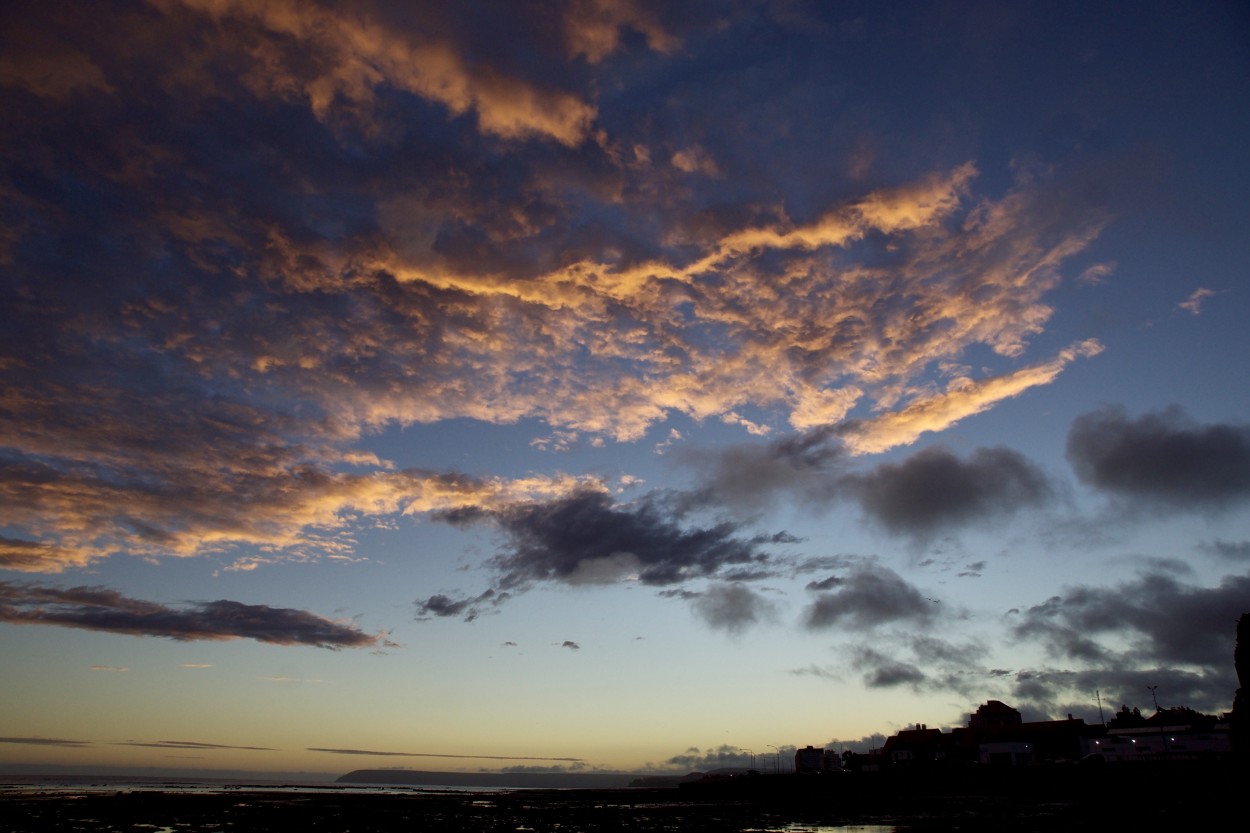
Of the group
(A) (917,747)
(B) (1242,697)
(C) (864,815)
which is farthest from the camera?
(A) (917,747)

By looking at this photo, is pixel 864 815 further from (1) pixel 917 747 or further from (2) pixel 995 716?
(2) pixel 995 716

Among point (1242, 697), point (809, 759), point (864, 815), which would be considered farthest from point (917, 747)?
point (1242, 697)

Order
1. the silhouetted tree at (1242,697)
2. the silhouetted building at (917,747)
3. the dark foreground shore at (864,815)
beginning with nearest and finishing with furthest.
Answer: the dark foreground shore at (864,815), the silhouetted tree at (1242,697), the silhouetted building at (917,747)

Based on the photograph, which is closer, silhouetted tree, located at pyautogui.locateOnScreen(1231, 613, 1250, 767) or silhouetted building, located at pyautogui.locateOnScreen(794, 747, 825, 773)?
silhouetted tree, located at pyautogui.locateOnScreen(1231, 613, 1250, 767)

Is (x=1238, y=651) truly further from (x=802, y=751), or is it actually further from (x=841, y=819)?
(x=802, y=751)

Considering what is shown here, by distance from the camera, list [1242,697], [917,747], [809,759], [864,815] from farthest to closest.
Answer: [809,759] < [917,747] < [864,815] < [1242,697]

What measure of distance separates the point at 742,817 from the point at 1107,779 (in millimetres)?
44587

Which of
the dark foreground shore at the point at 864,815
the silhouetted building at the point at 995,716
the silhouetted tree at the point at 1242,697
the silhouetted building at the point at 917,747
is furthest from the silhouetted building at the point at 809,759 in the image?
the silhouetted tree at the point at 1242,697

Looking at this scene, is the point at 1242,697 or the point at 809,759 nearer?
the point at 1242,697

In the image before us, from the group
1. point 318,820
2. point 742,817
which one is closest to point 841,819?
point 742,817

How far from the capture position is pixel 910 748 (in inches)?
5305

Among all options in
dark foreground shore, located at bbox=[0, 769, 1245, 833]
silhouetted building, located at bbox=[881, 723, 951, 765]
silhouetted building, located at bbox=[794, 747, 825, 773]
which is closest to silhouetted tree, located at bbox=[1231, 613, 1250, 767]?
dark foreground shore, located at bbox=[0, 769, 1245, 833]

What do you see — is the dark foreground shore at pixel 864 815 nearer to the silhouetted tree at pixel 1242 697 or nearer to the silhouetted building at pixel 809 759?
the silhouetted tree at pixel 1242 697

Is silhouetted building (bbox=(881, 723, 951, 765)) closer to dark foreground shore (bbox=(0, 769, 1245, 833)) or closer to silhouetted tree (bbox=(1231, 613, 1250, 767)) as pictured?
Answer: dark foreground shore (bbox=(0, 769, 1245, 833))
